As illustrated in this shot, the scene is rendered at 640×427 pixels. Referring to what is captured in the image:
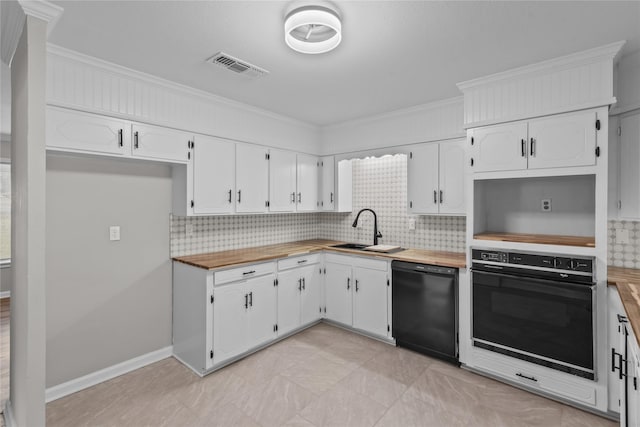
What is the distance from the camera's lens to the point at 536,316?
7.95 feet

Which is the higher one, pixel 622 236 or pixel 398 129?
pixel 398 129

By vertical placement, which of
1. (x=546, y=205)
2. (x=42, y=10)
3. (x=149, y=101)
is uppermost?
(x=42, y=10)

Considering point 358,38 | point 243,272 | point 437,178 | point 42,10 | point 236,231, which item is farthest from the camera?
point 236,231

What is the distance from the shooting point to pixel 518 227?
117 inches

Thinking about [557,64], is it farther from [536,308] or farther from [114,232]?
[114,232]

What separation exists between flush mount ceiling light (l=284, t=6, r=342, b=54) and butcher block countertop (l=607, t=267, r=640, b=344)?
2.00 m

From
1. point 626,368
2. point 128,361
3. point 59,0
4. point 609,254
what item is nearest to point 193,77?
point 59,0

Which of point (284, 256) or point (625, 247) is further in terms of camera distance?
point (284, 256)

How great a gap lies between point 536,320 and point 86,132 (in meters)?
3.66

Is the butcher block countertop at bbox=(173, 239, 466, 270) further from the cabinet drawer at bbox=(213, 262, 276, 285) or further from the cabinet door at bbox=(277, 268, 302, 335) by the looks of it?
the cabinet door at bbox=(277, 268, 302, 335)

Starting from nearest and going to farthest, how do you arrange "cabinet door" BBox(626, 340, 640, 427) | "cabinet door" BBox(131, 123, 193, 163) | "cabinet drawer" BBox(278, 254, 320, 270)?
"cabinet door" BBox(626, 340, 640, 427) → "cabinet door" BBox(131, 123, 193, 163) → "cabinet drawer" BBox(278, 254, 320, 270)

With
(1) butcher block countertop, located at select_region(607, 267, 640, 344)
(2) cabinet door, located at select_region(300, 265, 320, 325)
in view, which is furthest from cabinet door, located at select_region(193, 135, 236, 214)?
(1) butcher block countertop, located at select_region(607, 267, 640, 344)

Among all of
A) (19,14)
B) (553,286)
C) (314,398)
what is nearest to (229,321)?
(314,398)

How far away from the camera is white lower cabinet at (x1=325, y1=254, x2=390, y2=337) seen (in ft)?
11.0
